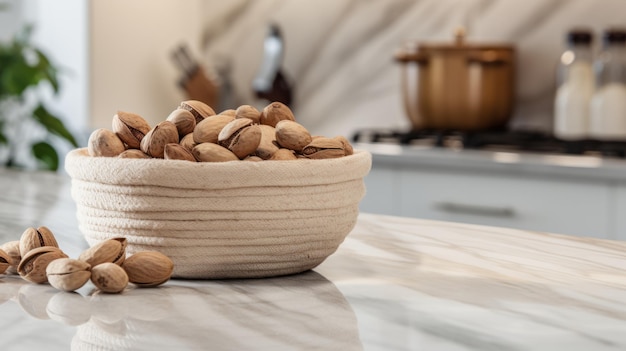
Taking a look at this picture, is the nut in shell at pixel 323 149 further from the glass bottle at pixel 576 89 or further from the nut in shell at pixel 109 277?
the glass bottle at pixel 576 89

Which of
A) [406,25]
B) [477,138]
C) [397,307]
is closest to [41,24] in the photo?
[406,25]

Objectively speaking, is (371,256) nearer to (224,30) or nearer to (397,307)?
(397,307)

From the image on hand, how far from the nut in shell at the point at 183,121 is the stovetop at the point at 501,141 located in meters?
1.53

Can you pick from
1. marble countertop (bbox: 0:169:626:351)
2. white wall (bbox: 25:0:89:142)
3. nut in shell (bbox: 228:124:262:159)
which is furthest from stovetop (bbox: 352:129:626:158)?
nut in shell (bbox: 228:124:262:159)

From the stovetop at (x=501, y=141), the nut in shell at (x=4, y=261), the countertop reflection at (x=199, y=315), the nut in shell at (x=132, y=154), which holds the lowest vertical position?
the stovetop at (x=501, y=141)

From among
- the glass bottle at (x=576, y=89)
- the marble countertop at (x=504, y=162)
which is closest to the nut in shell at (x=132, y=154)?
the marble countertop at (x=504, y=162)

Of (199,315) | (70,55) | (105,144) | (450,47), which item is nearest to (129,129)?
(105,144)

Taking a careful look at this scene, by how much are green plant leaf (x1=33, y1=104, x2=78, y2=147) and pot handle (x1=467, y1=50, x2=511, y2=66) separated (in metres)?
1.19

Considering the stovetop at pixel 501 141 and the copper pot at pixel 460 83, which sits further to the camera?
the copper pot at pixel 460 83

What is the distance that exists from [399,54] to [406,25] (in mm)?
366

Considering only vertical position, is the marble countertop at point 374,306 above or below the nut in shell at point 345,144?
below

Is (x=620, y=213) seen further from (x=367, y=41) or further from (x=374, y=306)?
(x=374, y=306)

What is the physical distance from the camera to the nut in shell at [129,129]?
3.05 ft

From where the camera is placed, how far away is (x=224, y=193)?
0.87m
